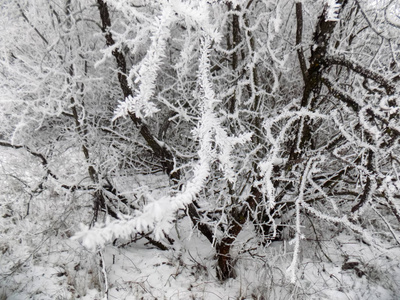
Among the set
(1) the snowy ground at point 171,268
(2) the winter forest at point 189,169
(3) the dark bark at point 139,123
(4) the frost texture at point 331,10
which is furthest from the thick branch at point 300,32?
(1) the snowy ground at point 171,268

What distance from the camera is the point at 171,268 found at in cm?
294

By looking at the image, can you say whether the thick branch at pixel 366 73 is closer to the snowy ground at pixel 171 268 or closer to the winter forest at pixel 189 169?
the winter forest at pixel 189 169

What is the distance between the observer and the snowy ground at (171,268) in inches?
106

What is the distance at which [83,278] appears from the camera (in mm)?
2891

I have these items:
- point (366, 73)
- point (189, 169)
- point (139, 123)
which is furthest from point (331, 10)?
point (189, 169)

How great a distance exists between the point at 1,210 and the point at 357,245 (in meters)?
4.33

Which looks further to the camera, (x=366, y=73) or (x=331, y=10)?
(x=366, y=73)

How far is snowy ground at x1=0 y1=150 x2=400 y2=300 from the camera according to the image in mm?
2705

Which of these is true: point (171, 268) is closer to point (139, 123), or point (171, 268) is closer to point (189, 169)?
point (189, 169)

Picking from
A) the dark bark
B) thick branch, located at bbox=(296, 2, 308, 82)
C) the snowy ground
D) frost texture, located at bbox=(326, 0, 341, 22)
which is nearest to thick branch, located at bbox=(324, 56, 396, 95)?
→ thick branch, located at bbox=(296, 2, 308, 82)

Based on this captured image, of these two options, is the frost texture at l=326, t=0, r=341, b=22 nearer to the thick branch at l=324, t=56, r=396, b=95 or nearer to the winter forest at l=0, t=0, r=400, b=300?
the thick branch at l=324, t=56, r=396, b=95

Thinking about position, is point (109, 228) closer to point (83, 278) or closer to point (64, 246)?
point (83, 278)

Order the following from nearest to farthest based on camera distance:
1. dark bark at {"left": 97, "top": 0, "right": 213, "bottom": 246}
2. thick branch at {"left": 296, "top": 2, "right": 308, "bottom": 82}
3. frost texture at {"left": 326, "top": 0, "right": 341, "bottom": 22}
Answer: frost texture at {"left": 326, "top": 0, "right": 341, "bottom": 22}, thick branch at {"left": 296, "top": 2, "right": 308, "bottom": 82}, dark bark at {"left": 97, "top": 0, "right": 213, "bottom": 246}

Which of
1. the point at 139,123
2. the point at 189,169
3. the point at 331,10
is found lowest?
the point at 189,169
